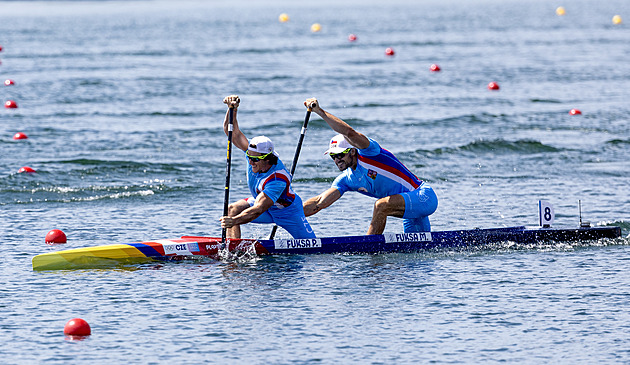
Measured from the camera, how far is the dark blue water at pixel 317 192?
32.3 feet

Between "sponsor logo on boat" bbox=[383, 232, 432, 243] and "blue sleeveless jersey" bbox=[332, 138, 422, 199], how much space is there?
540mm

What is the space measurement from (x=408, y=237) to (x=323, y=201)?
47.7 inches

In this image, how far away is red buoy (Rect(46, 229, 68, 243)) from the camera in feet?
46.8

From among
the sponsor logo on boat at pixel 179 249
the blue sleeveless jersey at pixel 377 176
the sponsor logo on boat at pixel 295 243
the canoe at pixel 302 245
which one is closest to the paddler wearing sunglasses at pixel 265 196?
the sponsor logo on boat at pixel 295 243

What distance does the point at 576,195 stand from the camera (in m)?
17.5

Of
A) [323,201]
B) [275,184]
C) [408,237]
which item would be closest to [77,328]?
[275,184]

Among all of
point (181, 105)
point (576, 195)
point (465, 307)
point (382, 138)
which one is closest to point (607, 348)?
point (465, 307)

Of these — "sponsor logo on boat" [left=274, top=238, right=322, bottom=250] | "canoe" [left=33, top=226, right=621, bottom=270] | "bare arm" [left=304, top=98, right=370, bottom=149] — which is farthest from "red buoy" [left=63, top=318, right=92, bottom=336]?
"bare arm" [left=304, top=98, right=370, bottom=149]

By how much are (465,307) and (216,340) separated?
2754mm

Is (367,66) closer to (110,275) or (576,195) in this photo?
(576,195)

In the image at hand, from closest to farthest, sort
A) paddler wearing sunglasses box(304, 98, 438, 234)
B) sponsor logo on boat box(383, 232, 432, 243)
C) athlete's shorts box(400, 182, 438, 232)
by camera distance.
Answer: paddler wearing sunglasses box(304, 98, 438, 234) < athlete's shorts box(400, 182, 438, 232) < sponsor logo on boat box(383, 232, 432, 243)

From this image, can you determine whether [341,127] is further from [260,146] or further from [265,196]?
[265,196]

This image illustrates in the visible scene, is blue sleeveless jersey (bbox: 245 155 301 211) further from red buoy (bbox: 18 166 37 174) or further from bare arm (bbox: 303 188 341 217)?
red buoy (bbox: 18 166 37 174)

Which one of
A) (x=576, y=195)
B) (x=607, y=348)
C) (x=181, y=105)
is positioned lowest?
(x=607, y=348)
